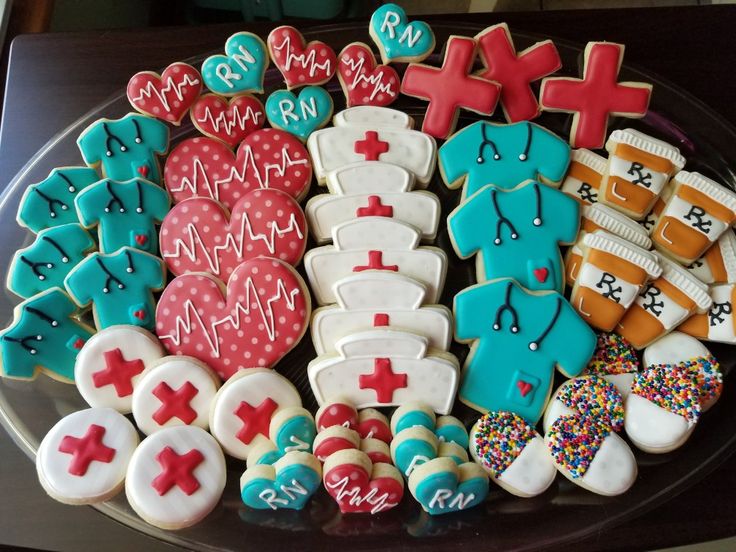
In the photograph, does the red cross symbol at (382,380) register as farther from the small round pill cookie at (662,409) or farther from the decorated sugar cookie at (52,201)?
the decorated sugar cookie at (52,201)

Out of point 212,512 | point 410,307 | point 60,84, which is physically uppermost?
point 60,84

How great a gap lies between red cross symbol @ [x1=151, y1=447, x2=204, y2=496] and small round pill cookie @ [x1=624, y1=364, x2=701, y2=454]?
0.68 meters

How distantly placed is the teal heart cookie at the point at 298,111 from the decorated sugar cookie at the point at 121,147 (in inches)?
8.6

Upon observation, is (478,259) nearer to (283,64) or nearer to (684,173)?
(684,173)

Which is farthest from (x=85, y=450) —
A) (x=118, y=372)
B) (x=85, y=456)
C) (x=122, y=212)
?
(x=122, y=212)

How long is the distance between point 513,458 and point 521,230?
1.22 ft

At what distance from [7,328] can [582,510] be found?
0.96 metres

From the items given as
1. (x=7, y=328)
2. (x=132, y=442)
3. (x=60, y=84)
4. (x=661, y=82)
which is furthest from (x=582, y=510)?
(x=60, y=84)

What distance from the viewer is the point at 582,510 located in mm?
1016

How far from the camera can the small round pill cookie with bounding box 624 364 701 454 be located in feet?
3.33

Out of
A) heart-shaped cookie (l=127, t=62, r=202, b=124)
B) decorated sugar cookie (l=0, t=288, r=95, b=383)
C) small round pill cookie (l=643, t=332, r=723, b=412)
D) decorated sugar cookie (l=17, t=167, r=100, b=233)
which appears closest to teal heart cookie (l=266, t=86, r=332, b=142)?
heart-shaped cookie (l=127, t=62, r=202, b=124)

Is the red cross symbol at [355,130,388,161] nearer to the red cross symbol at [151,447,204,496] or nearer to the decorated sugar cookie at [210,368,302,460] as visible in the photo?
the decorated sugar cookie at [210,368,302,460]

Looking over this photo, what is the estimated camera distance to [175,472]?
3.25 ft

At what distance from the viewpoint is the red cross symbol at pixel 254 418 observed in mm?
1027
